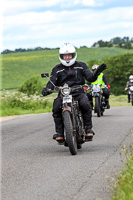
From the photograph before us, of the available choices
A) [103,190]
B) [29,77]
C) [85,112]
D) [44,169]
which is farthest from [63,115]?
[29,77]

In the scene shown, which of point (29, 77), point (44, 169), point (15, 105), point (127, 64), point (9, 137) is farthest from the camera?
point (127, 64)

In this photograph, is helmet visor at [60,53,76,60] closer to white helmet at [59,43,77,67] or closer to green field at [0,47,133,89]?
white helmet at [59,43,77,67]

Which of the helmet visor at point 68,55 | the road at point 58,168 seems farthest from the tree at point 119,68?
the helmet visor at point 68,55

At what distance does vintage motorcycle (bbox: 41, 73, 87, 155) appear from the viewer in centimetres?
848

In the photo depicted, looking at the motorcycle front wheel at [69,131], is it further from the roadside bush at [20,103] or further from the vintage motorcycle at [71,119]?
the roadside bush at [20,103]

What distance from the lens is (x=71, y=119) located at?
8.79 m

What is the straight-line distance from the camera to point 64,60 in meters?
9.20

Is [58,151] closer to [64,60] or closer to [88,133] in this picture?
[88,133]

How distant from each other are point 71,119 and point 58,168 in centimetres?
160

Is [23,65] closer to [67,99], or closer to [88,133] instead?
[88,133]

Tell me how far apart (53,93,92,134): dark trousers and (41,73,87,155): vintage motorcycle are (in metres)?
0.09

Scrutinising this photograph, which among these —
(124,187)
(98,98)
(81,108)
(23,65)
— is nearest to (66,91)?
(81,108)

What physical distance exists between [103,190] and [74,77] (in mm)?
3891

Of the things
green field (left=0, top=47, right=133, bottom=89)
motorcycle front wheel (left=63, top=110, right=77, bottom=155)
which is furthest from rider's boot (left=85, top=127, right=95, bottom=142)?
green field (left=0, top=47, right=133, bottom=89)
